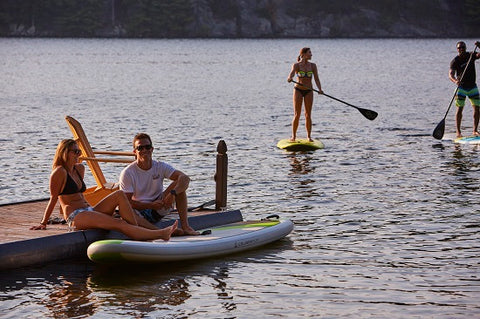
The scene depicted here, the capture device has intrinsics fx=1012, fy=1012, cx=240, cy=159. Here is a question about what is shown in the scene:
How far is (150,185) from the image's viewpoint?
1210 centimetres

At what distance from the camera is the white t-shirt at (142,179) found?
12.0 metres

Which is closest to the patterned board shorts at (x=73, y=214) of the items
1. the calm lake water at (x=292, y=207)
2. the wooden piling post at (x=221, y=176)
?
the calm lake water at (x=292, y=207)

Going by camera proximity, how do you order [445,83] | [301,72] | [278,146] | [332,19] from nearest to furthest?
[301,72]
[278,146]
[445,83]
[332,19]

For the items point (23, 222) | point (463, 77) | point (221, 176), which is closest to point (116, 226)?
point (23, 222)

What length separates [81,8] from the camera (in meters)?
155

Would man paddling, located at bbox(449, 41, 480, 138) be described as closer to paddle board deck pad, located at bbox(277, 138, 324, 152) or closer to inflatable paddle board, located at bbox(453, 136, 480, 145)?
inflatable paddle board, located at bbox(453, 136, 480, 145)

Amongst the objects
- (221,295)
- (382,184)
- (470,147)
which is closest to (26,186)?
(382,184)

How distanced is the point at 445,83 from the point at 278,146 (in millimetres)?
34034

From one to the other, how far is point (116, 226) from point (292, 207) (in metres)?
4.60

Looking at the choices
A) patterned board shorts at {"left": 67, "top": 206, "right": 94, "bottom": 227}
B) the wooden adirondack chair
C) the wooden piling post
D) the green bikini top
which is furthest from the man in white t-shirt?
the green bikini top

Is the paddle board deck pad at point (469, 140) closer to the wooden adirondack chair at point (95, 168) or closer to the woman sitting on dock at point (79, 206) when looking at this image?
the wooden adirondack chair at point (95, 168)

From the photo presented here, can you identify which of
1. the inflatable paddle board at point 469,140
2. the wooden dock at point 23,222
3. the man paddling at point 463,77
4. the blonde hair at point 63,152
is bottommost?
the inflatable paddle board at point 469,140

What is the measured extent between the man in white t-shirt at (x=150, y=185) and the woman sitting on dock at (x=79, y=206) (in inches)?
11.0

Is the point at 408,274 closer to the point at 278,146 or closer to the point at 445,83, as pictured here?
the point at 278,146
